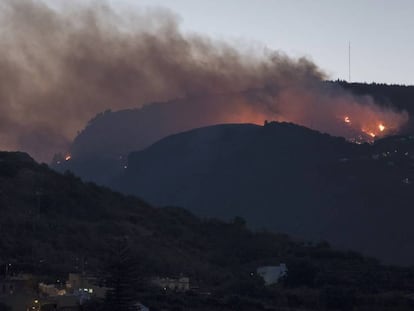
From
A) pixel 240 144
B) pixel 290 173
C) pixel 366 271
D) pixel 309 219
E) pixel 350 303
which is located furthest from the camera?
pixel 240 144

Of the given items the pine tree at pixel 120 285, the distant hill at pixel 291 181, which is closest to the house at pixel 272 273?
the distant hill at pixel 291 181

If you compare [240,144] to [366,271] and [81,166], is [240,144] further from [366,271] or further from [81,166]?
[366,271]

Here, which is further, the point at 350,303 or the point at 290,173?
the point at 290,173

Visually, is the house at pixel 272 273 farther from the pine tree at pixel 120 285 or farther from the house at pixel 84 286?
the pine tree at pixel 120 285

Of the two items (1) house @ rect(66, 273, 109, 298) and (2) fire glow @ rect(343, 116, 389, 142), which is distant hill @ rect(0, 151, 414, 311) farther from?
(2) fire glow @ rect(343, 116, 389, 142)

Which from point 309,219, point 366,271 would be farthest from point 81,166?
point 366,271
